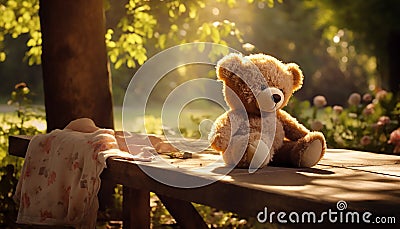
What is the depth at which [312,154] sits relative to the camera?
364 cm

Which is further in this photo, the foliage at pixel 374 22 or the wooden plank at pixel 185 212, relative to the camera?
the foliage at pixel 374 22

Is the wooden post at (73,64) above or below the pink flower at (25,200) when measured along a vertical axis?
above

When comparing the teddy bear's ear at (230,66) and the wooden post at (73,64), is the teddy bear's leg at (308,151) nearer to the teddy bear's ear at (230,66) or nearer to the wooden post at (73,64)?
the teddy bear's ear at (230,66)

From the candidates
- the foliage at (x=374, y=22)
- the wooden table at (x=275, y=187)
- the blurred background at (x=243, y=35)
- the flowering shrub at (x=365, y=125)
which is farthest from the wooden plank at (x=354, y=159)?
the foliage at (x=374, y=22)

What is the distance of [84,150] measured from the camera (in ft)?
13.6

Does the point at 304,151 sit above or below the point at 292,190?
above

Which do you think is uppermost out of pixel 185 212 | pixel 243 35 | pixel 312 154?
pixel 243 35

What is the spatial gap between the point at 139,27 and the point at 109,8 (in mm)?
469

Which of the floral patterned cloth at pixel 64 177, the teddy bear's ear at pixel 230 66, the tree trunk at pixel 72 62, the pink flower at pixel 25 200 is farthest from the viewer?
the tree trunk at pixel 72 62

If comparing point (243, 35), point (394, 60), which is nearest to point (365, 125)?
point (394, 60)

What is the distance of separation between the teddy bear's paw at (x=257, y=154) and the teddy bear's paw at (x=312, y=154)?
18 centimetres

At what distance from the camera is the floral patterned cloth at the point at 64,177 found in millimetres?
4090

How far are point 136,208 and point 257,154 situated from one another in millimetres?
915

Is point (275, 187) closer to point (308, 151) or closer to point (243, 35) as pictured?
point (308, 151)
